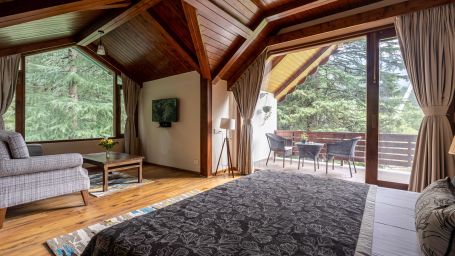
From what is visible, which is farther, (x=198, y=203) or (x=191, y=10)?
(x=191, y=10)

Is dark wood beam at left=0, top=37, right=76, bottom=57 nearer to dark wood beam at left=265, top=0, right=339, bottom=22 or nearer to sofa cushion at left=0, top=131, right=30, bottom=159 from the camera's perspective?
sofa cushion at left=0, top=131, right=30, bottom=159

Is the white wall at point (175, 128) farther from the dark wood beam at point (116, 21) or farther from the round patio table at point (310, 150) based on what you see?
the round patio table at point (310, 150)

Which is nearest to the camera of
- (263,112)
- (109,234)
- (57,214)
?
(109,234)

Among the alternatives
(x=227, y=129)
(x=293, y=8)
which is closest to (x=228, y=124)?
(x=227, y=129)

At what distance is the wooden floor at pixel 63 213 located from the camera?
6.79 feet

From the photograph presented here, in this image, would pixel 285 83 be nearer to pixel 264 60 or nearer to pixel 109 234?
pixel 264 60

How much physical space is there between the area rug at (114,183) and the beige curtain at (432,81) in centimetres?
415

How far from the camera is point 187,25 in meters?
3.67

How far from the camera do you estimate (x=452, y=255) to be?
82 centimetres

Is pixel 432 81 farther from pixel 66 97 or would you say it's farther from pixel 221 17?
pixel 66 97

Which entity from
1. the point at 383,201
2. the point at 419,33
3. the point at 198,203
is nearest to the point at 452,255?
the point at 383,201

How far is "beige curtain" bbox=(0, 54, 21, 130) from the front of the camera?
4169 mm

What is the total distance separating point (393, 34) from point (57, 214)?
5.00m

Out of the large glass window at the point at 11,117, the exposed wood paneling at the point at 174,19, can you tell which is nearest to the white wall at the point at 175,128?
the exposed wood paneling at the point at 174,19
